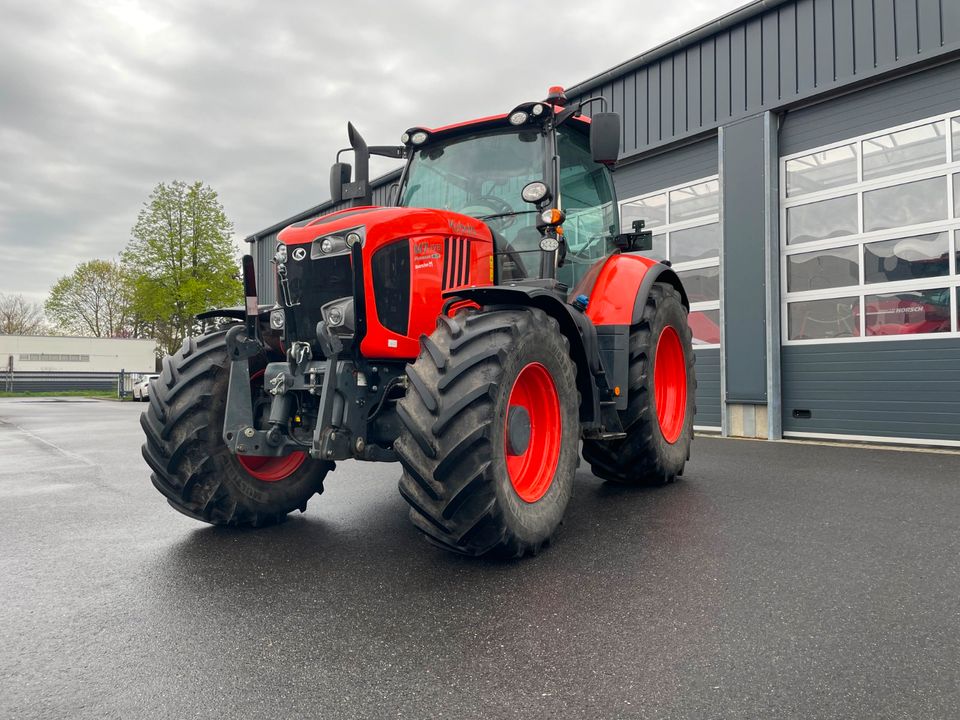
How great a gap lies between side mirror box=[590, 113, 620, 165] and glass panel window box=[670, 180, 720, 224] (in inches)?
255

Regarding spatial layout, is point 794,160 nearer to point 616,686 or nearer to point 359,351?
point 359,351

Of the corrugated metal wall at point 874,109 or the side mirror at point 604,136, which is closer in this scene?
the side mirror at point 604,136

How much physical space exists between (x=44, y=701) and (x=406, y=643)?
42.5 inches

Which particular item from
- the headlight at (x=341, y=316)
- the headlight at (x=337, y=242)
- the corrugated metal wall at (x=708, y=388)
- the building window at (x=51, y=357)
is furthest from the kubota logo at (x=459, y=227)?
the building window at (x=51, y=357)

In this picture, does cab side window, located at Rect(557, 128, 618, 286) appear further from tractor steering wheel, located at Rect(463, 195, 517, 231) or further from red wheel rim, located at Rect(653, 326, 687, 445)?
red wheel rim, located at Rect(653, 326, 687, 445)

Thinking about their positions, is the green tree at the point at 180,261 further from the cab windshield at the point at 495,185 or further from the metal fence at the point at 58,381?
the cab windshield at the point at 495,185

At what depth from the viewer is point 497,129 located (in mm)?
4418

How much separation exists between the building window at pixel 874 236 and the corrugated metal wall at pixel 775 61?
0.83 m

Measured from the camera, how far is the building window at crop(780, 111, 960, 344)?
7617 millimetres

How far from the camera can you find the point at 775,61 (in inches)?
354

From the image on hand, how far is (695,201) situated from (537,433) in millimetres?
7835

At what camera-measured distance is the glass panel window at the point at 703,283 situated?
993cm

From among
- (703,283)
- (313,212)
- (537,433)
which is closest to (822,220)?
(703,283)

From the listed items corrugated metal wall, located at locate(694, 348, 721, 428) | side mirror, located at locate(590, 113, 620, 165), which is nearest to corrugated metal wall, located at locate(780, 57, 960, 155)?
corrugated metal wall, located at locate(694, 348, 721, 428)
